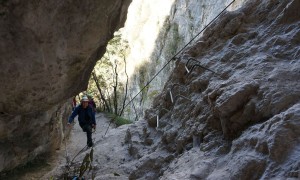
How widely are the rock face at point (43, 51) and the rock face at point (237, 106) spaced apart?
211 centimetres

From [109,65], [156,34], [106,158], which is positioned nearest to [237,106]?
[106,158]

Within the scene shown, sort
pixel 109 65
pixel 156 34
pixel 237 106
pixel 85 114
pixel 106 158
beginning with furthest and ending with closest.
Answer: pixel 156 34 → pixel 109 65 → pixel 85 114 → pixel 106 158 → pixel 237 106

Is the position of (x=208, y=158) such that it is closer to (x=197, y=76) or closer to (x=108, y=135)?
(x=197, y=76)

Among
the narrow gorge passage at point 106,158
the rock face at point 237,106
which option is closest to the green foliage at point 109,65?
the narrow gorge passage at point 106,158

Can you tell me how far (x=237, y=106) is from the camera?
183 inches

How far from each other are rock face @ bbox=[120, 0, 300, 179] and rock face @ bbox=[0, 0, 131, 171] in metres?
2.11

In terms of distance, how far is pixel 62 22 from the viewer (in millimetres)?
7078

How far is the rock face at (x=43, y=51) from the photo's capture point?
661 centimetres

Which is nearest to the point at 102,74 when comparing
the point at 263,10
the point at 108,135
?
the point at 108,135

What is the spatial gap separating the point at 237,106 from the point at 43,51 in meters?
4.14

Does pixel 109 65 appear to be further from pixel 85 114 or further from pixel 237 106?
pixel 237 106

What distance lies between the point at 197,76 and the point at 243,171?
3.62 meters

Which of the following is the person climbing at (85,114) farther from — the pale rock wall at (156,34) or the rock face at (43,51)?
the pale rock wall at (156,34)

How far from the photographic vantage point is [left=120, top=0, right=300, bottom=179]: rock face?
3.59 meters
